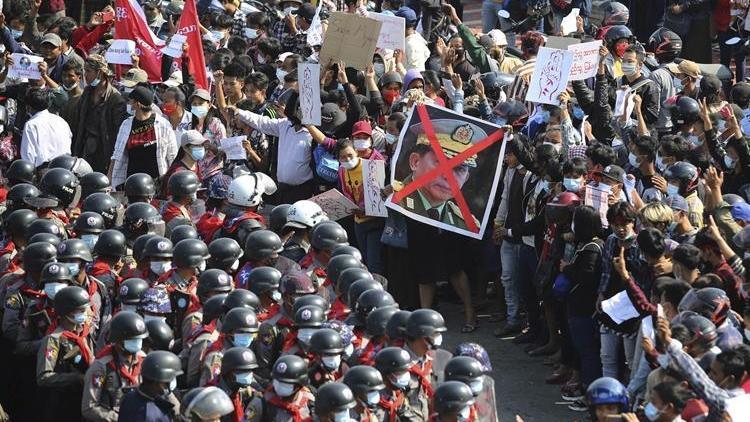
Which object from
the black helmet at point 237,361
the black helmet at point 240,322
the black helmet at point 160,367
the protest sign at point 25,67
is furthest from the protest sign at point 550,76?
the protest sign at point 25,67

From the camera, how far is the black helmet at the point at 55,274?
1147 centimetres

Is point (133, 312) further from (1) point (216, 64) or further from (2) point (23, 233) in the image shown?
(1) point (216, 64)

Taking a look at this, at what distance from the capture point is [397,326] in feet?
34.3

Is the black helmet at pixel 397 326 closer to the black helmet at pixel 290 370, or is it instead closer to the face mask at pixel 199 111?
the black helmet at pixel 290 370

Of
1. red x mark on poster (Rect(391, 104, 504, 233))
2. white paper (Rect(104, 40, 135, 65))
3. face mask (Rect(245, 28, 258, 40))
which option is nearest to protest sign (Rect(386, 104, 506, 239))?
red x mark on poster (Rect(391, 104, 504, 233))

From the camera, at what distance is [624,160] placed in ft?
46.2

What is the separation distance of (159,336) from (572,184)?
3810 mm

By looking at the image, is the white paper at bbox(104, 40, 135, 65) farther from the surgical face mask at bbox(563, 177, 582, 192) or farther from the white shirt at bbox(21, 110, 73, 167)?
the surgical face mask at bbox(563, 177, 582, 192)

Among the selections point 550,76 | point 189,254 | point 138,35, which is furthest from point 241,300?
point 138,35

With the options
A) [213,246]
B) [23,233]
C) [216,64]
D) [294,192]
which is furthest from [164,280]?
[216,64]

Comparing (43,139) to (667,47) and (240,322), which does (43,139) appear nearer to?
(240,322)

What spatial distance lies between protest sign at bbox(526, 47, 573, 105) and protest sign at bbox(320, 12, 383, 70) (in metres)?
1.98

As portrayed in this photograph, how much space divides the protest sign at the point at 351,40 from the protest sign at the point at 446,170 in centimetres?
160

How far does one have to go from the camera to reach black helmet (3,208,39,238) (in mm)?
13102
